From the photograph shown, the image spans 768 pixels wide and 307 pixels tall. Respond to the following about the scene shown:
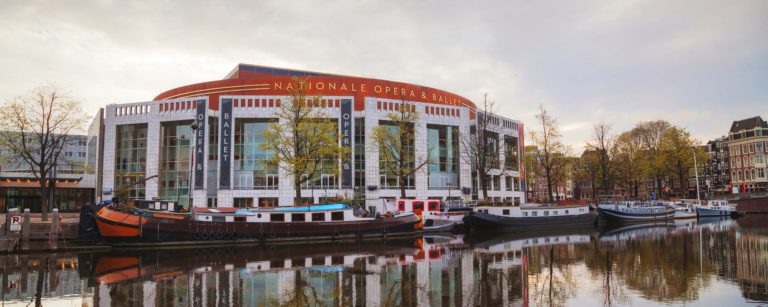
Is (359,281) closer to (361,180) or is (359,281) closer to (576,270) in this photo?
(576,270)

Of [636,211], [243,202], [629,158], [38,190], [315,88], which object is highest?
[315,88]

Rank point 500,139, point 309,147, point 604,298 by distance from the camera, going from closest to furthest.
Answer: point 604,298
point 309,147
point 500,139

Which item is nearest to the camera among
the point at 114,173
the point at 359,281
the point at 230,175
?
the point at 359,281

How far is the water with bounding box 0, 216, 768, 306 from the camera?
A: 54.9 ft

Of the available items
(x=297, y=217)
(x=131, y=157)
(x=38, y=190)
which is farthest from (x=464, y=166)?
(x=38, y=190)

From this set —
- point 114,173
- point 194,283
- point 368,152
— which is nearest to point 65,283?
point 194,283

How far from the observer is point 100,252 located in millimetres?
33156

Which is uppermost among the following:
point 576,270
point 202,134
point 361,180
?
point 202,134

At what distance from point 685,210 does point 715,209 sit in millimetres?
7775

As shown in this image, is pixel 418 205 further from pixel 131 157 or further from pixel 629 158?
pixel 629 158

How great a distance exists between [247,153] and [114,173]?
1764 cm

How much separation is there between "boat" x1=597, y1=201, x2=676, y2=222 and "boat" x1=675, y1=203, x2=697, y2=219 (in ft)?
14.2

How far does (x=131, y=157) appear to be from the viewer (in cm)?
6519

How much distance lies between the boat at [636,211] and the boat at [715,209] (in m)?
10.6
